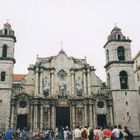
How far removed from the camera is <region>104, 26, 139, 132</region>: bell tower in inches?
1342

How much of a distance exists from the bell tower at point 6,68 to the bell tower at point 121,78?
12.4 metres

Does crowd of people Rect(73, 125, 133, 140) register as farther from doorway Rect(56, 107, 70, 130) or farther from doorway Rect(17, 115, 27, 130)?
doorway Rect(17, 115, 27, 130)

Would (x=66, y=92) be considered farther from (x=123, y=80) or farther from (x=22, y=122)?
(x=123, y=80)

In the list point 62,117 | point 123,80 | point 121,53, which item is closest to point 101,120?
point 62,117

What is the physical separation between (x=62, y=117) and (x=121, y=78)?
8990 mm

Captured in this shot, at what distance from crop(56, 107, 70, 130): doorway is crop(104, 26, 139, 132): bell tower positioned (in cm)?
564

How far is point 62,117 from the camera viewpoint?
3394cm

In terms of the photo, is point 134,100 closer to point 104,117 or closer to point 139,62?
point 104,117

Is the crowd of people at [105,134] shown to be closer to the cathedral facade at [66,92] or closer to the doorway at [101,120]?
the cathedral facade at [66,92]

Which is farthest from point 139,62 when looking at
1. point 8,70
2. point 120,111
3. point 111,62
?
point 8,70

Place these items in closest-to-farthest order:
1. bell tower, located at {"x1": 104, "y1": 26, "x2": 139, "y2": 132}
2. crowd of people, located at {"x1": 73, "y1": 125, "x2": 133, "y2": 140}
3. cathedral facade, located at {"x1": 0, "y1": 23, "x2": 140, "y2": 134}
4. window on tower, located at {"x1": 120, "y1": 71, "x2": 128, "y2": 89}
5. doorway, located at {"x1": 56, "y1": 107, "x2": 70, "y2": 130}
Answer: crowd of people, located at {"x1": 73, "y1": 125, "x2": 133, "y2": 140}
cathedral facade, located at {"x1": 0, "y1": 23, "x2": 140, "y2": 134}
doorway, located at {"x1": 56, "y1": 107, "x2": 70, "y2": 130}
bell tower, located at {"x1": 104, "y1": 26, "x2": 139, "y2": 132}
window on tower, located at {"x1": 120, "y1": 71, "x2": 128, "y2": 89}

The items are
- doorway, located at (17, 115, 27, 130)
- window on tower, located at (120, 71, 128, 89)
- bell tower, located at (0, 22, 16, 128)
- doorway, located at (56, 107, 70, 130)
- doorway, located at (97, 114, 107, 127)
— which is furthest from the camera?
window on tower, located at (120, 71, 128, 89)

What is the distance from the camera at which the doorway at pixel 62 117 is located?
111ft

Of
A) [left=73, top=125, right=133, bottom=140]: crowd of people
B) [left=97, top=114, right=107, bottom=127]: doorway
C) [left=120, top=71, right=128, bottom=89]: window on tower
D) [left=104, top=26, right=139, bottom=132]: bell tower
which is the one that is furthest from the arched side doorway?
[left=73, top=125, right=133, bottom=140]: crowd of people
